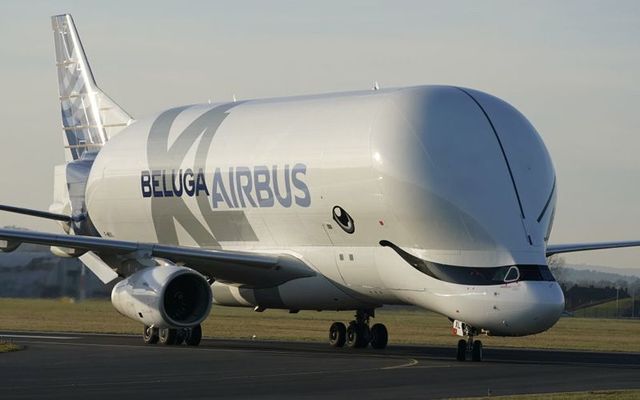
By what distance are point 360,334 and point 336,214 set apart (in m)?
4.17

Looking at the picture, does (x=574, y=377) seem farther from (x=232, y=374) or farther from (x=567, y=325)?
(x=567, y=325)

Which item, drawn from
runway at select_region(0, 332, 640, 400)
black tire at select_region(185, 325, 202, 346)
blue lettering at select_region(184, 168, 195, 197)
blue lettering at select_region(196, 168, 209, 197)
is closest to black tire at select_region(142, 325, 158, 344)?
runway at select_region(0, 332, 640, 400)

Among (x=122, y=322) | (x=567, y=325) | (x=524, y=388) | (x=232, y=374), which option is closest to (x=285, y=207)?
(x=232, y=374)

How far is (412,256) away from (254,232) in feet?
19.0

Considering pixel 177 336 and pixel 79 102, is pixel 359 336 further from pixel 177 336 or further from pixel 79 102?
pixel 79 102

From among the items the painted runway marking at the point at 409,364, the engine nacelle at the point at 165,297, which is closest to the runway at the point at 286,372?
the painted runway marking at the point at 409,364

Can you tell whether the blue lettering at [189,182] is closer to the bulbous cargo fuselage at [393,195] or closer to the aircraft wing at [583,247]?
the bulbous cargo fuselage at [393,195]

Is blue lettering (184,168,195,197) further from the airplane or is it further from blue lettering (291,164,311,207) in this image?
blue lettering (291,164,311,207)

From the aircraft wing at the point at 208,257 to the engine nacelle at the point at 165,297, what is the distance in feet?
2.58

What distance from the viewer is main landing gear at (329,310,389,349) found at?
112 feet

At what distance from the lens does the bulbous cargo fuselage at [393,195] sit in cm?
2855

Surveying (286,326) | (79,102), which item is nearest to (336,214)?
(286,326)

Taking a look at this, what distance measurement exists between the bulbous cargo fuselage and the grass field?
5.65m

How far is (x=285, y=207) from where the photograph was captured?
33062 millimetres
